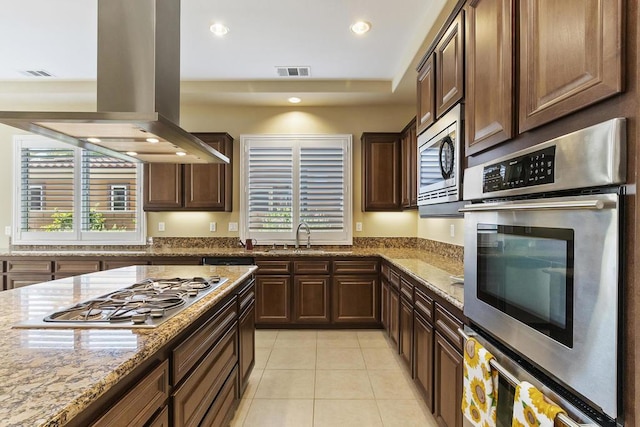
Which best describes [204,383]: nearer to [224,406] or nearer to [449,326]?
[224,406]

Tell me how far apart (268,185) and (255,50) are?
1.70 metres

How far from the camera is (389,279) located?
11.2ft

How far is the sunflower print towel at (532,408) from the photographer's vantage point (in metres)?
0.90

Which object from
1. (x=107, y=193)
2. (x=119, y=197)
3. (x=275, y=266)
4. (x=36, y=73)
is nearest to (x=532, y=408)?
(x=275, y=266)

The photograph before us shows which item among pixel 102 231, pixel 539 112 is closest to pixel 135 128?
pixel 539 112

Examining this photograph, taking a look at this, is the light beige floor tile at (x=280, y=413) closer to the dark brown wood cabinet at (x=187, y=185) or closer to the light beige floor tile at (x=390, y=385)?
the light beige floor tile at (x=390, y=385)

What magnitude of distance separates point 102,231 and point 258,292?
7.85 feet

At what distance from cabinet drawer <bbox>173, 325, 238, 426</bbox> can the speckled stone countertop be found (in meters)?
0.28

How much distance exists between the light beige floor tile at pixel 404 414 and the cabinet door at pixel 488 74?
69.2 inches

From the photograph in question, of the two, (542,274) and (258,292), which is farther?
(258,292)

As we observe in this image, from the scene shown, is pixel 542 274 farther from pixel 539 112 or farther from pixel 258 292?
pixel 258 292

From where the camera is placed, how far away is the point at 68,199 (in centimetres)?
446

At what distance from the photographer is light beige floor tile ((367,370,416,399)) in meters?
2.51

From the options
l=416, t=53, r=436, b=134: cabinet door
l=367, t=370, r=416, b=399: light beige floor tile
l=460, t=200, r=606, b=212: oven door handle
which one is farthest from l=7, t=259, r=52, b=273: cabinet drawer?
l=460, t=200, r=606, b=212: oven door handle
